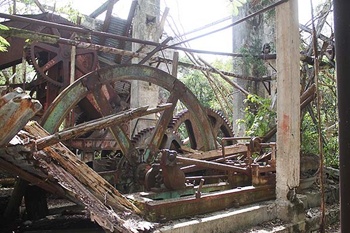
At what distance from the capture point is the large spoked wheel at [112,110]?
5.13m

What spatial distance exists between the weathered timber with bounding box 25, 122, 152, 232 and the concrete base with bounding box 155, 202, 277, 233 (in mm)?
429

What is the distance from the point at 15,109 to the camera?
84.8 inches

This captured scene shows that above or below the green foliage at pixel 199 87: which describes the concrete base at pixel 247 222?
below

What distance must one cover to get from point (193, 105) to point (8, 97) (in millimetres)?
5203

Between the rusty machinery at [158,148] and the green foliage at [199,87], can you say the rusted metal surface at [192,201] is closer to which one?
the rusty machinery at [158,148]

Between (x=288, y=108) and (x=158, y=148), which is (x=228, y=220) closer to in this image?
(x=288, y=108)

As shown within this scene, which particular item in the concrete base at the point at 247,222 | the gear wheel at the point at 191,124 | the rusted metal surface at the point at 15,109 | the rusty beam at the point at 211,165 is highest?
the rusted metal surface at the point at 15,109

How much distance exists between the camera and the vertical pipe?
71 centimetres

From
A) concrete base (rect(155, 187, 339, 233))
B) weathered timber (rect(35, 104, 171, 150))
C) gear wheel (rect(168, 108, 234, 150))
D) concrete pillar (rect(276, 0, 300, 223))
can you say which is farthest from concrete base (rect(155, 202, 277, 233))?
gear wheel (rect(168, 108, 234, 150))

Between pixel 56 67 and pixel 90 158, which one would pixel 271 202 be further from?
pixel 56 67

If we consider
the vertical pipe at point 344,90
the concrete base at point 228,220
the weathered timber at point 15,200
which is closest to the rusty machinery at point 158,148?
the concrete base at point 228,220

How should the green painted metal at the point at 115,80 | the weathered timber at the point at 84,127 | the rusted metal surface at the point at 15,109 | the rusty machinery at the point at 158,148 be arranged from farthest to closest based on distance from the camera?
the green painted metal at the point at 115,80 < the rusty machinery at the point at 158,148 < the weathered timber at the point at 84,127 < the rusted metal surface at the point at 15,109

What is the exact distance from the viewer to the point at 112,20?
11250 mm

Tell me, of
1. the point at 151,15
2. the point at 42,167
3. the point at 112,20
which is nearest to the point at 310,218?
the point at 42,167
